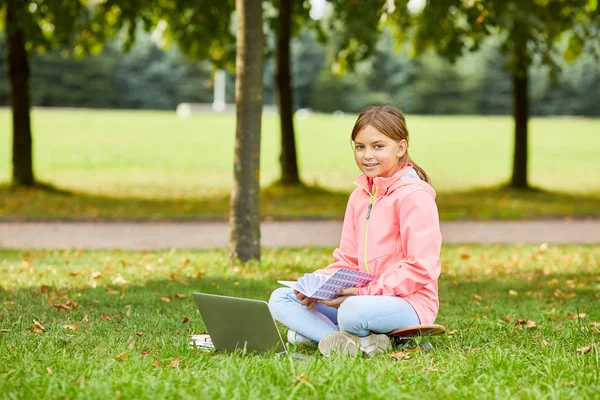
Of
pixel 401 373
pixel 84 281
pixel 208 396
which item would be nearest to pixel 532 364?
pixel 401 373

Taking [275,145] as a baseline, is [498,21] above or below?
above

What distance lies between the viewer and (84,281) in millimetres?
7336

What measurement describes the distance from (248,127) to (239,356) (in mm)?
4068

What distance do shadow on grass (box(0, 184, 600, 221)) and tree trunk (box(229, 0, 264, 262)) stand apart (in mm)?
4805

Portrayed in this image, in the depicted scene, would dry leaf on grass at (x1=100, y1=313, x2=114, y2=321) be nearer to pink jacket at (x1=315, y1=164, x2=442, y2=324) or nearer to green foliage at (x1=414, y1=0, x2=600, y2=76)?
pink jacket at (x1=315, y1=164, x2=442, y2=324)

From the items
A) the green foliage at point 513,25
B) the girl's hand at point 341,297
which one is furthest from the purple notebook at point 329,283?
the green foliage at point 513,25

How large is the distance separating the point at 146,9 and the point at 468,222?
25.5 ft

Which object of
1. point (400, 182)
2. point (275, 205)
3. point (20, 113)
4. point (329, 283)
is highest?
point (20, 113)

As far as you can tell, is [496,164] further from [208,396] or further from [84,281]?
[208,396]

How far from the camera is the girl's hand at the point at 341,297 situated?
4.57 metres

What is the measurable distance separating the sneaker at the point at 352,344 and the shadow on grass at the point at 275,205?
867 cm

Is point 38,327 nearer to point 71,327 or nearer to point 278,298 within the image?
point 71,327

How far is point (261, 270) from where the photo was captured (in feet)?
26.5

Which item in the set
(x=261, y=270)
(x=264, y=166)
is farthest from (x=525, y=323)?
(x=264, y=166)
